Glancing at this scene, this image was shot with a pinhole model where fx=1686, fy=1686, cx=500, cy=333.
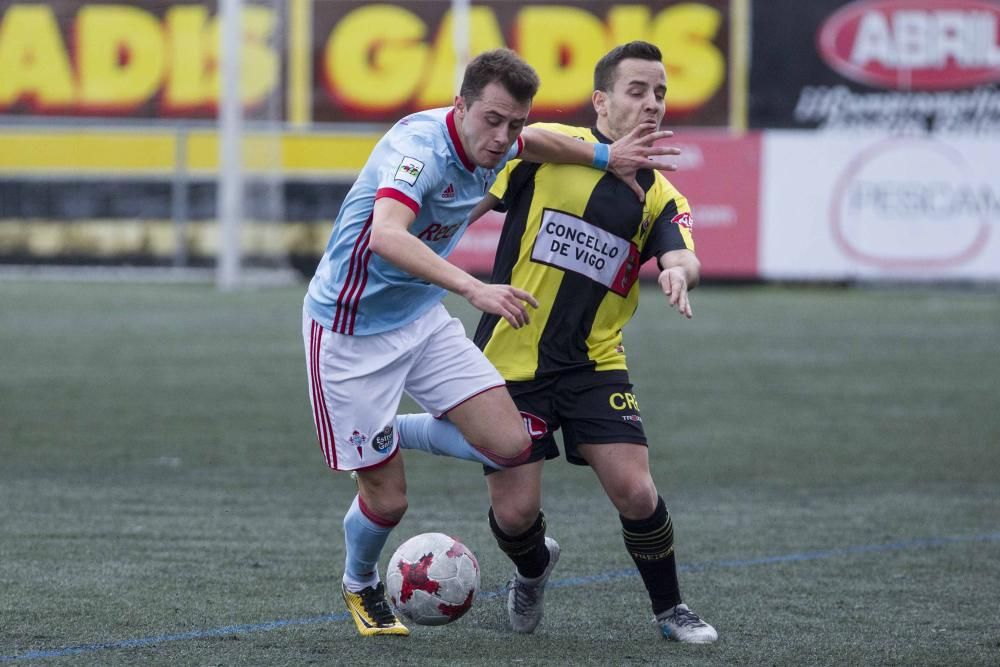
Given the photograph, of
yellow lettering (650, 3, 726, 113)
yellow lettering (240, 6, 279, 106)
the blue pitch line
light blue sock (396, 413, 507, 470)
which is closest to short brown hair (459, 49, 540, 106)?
light blue sock (396, 413, 507, 470)

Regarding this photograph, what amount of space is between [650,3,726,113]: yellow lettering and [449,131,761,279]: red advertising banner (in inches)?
50.8

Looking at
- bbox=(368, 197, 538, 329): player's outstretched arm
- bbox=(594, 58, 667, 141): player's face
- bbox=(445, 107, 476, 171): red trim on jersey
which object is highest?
bbox=(594, 58, 667, 141): player's face

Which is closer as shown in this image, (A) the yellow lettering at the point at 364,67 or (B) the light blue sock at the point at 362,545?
(B) the light blue sock at the point at 362,545

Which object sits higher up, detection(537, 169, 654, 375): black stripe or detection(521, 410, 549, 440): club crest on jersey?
detection(537, 169, 654, 375): black stripe

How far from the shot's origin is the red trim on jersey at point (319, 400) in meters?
5.23

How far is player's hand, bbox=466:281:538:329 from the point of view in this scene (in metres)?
4.57

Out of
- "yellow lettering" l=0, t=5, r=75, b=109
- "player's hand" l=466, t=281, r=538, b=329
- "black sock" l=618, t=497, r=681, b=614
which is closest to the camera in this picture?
"player's hand" l=466, t=281, r=538, b=329

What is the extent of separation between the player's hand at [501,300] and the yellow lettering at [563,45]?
18030mm

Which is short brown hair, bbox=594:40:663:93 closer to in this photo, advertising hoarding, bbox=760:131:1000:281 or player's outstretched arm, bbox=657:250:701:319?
player's outstretched arm, bbox=657:250:701:319

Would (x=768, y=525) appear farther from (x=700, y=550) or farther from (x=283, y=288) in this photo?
(x=283, y=288)

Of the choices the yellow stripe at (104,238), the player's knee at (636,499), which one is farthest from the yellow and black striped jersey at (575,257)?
the yellow stripe at (104,238)

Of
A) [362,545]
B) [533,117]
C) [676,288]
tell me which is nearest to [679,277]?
[676,288]

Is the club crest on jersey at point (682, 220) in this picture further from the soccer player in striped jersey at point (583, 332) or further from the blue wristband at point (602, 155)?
the blue wristband at point (602, 155)

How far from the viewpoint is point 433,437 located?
5.49 m
